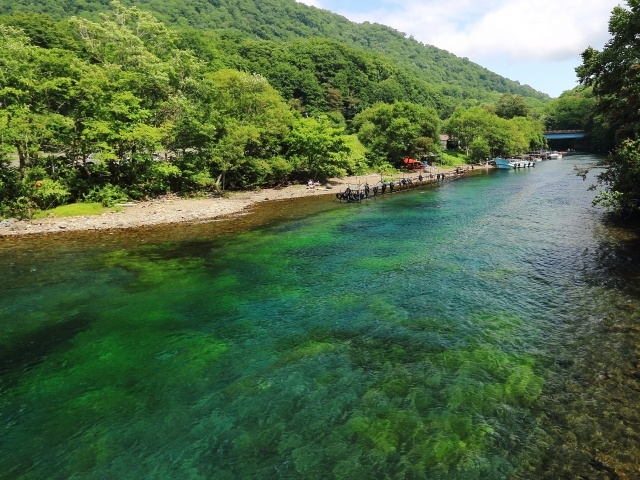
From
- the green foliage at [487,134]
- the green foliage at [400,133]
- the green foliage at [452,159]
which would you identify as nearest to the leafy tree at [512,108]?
the green foliage at [487,134]

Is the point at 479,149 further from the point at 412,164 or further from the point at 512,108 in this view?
the point at 512,108

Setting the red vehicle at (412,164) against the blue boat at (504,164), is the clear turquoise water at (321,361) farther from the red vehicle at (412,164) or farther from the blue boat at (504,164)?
the blue boat at (504,164)

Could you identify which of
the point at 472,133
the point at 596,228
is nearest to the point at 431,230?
the point at 596,228

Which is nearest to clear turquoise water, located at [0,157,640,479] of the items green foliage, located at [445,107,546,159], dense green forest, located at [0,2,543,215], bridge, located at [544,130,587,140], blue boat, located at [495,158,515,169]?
dense green forest, located at [0,2,543,215]

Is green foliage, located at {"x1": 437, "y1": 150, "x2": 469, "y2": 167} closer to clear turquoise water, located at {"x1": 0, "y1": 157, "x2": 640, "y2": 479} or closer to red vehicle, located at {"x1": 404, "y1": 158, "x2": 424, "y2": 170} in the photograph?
red vehicle, located at {"x1": 404, "y1": 158, "x2": 424, "y2": 170}

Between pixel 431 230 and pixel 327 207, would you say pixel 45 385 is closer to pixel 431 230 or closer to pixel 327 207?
pixel 431 230
